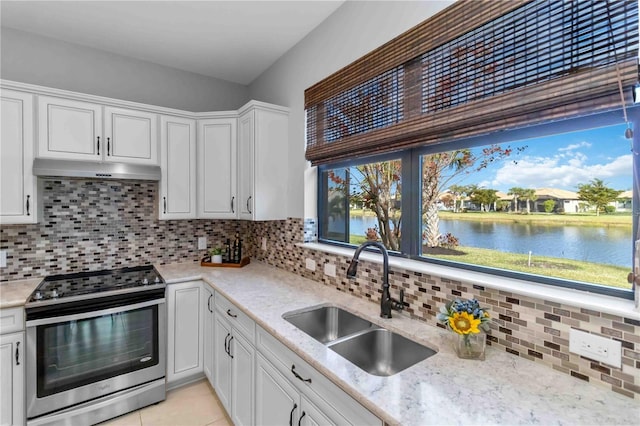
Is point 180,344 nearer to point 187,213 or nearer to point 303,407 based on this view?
point 187,213

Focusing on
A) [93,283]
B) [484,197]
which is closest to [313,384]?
[484,197]

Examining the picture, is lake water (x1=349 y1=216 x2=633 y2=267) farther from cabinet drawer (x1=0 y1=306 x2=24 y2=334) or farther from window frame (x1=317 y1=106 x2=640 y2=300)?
cabinet drawer (x1=0 y1=306 x2=24 y2=334)

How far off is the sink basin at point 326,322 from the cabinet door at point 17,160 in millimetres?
1987

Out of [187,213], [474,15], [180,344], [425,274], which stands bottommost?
[180,344]

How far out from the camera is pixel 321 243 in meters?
2.48

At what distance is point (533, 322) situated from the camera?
3.77ft

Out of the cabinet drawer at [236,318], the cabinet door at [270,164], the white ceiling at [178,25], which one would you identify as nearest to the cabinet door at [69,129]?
the white ceiling at [178,25]

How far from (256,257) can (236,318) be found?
127 centimetres

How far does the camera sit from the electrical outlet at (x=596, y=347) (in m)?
0.96

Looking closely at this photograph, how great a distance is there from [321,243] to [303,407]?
1.34 metres

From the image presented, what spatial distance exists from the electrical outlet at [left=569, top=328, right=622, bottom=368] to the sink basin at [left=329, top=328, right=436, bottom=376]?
1.71 feet

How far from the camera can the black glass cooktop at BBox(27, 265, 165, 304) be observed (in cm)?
198

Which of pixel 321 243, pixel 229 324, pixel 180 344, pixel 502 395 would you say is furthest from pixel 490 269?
pixel 180 344

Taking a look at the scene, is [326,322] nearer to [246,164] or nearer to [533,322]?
[533,322]
